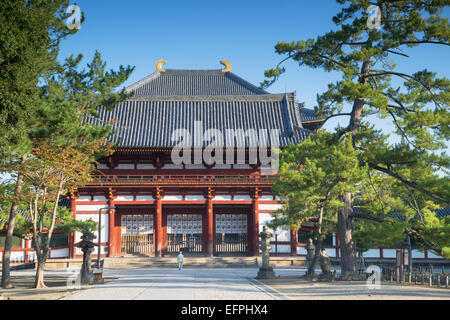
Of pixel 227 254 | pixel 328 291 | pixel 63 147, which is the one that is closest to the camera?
pixel 328 291

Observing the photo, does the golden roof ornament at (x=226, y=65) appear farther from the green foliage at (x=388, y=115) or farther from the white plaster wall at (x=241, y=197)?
the green foliage at (x=388, y=115)

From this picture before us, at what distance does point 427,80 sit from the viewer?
14.5 metres

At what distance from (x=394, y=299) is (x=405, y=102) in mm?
7490

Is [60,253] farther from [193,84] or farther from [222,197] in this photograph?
[193,84]

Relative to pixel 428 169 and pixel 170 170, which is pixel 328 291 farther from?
pixel 170 170

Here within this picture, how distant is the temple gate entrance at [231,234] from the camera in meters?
29.5

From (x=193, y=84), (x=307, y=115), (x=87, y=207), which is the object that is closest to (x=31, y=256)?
(x=87, y=207)

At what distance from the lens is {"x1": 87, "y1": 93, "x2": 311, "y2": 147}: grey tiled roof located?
29.1m

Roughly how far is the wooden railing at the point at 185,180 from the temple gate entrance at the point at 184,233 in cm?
318

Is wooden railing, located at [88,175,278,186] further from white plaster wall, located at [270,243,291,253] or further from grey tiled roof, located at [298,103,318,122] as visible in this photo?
grey tiled roof, located at [298,103,318,122]

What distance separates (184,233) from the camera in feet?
97.0

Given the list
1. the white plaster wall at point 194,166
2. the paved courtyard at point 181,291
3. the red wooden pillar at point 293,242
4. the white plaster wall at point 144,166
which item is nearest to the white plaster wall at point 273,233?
the red wooden pillar at point 293,242

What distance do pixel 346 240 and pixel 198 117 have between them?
16744 millimetres

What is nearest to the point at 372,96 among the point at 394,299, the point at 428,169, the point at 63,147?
the point at 428,169
